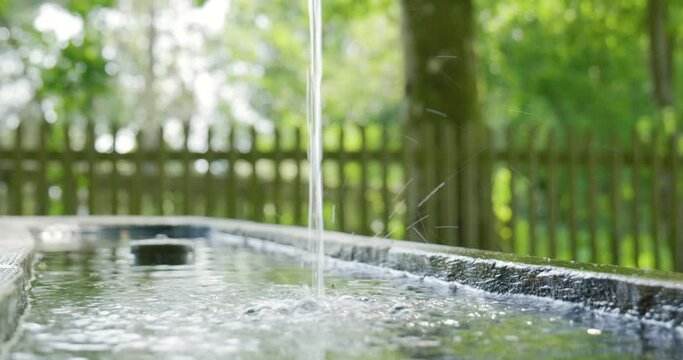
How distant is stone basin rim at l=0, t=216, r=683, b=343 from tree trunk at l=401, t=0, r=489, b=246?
322 cm

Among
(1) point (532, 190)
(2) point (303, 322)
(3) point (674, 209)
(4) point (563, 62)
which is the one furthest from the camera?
(4) point (563, 62)

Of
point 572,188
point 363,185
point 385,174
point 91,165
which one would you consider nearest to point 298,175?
point 363,185

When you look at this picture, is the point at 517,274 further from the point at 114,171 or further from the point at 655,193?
the point at 655,193

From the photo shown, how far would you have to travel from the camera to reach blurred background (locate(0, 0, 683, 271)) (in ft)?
24.8

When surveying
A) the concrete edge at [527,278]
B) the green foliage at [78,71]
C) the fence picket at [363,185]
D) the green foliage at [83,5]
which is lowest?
the concrete edge at [527,278]

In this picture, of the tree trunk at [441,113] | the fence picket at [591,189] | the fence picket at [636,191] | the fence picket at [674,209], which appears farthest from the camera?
the fence picket at [674,209]

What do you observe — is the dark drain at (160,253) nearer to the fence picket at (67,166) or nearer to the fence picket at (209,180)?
the fence picket at (209,180)

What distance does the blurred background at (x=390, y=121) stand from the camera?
7547 millimetres

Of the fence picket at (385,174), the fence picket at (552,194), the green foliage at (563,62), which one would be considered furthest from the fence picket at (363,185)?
the green foliage at (563,62)

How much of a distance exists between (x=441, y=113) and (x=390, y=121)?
19.3m

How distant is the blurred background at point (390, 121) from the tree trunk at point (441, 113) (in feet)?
0.05

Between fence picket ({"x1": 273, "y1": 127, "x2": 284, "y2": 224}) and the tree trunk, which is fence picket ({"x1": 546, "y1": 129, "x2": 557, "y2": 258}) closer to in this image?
the tree trunk

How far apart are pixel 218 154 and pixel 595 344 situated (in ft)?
20.1

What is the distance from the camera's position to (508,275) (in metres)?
2.84
